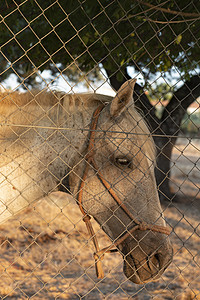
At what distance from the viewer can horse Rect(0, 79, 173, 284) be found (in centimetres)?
207

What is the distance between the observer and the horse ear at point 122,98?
1.92 metres

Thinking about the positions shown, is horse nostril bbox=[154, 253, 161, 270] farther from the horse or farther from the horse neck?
the horse neck

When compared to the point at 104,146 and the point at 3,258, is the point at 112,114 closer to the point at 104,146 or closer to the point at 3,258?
the point at 104,146

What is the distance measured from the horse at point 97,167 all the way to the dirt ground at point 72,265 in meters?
0.19

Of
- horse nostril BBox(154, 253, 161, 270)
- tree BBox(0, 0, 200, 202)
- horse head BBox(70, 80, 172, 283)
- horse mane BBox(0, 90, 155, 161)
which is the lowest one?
horse nostril BBox(154, 253, 161, 270)

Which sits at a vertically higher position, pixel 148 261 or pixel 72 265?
pixel 72 265

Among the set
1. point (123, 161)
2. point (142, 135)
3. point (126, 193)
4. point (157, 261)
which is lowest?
point (157, 261)

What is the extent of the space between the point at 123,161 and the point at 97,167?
181mm

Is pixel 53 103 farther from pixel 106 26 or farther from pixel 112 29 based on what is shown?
pixel 112 29

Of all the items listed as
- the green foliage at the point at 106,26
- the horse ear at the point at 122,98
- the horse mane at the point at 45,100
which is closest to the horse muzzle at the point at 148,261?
the horse ear at the point at 122,98

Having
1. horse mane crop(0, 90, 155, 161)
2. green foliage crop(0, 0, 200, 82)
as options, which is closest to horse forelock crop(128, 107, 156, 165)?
horse mane crop(0, 90, 155, 161)

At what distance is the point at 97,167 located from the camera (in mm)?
2137

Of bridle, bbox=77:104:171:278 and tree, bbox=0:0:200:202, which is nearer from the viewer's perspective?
bridle, bbox=77:104:171:278

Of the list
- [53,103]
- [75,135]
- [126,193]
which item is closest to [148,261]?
[126,193]
